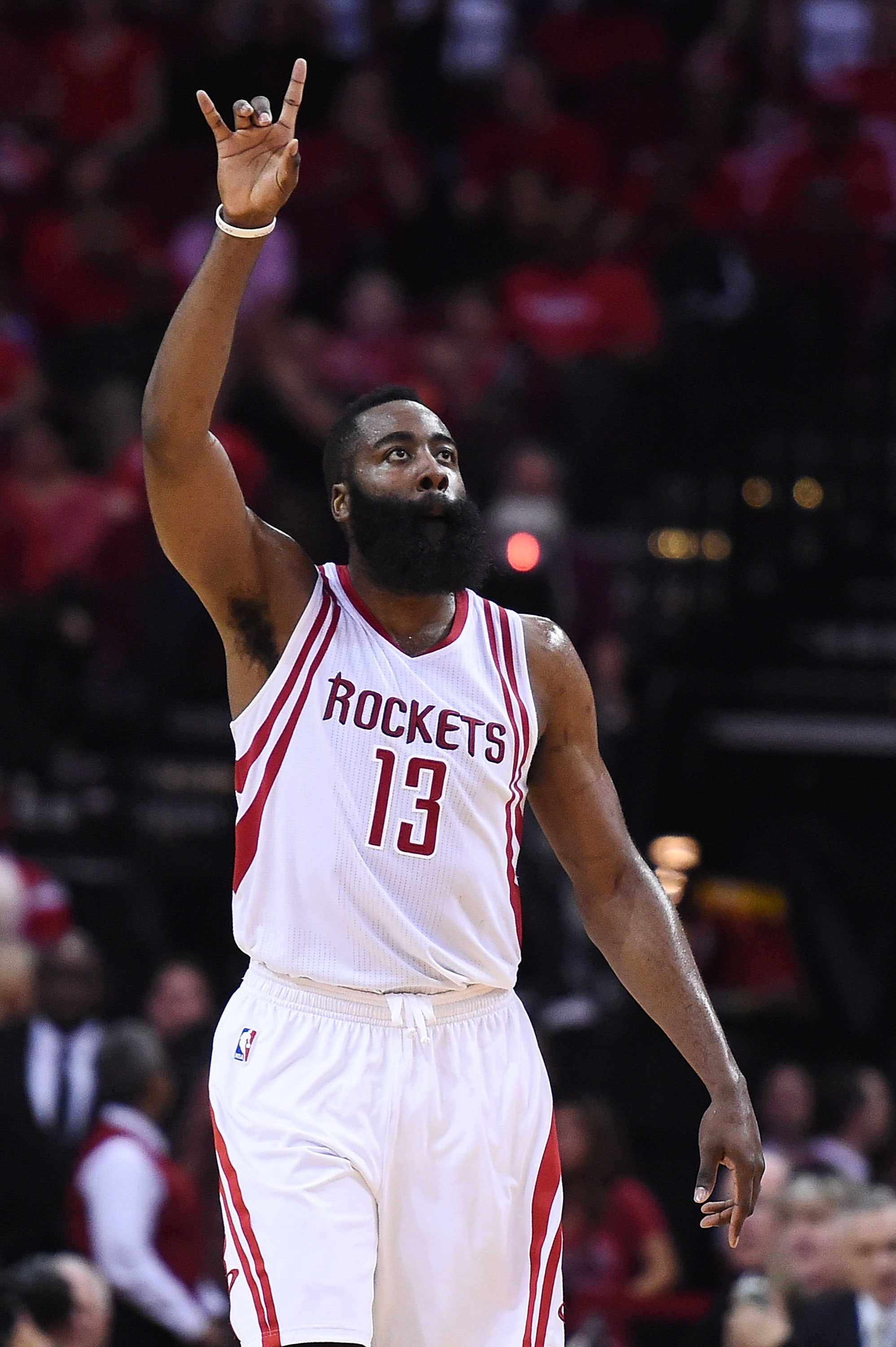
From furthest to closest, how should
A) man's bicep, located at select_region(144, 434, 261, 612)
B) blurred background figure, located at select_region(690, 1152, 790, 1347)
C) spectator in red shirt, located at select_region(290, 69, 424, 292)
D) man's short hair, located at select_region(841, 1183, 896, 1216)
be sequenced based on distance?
spectator in red shirt, located at select_region(290, 69, 424, 292) < man's short hair, located at select_region(841, 1183, 896, 1216) < blurred background figure, located at select_region(690, 1152, 790, 1347) < man's bicep, located at select_region(144, 434, 261, 612)

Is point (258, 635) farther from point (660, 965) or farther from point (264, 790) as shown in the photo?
point (660, 965)

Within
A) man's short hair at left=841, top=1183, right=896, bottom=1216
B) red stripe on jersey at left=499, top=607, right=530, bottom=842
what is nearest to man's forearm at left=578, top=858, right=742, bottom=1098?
red stripe on jersey at left=499, top=607, right=530, bottom=842

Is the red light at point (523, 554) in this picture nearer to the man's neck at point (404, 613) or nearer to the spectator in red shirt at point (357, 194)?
the spectator in red shirt at point (357, 194)

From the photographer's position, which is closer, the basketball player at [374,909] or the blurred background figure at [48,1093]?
the basketball player at [374,909]

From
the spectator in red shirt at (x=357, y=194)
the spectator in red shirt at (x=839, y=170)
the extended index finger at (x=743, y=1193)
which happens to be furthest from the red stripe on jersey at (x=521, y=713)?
the spectator in red shirt at (x=357, y=194)

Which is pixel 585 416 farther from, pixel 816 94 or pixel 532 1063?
pixel 532 1063

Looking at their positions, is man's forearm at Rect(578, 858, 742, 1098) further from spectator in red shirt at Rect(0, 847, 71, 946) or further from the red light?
the red light

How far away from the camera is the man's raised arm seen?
163 inches

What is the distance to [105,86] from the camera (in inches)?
520

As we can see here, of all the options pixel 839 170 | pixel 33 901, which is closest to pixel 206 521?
pixel 33 901

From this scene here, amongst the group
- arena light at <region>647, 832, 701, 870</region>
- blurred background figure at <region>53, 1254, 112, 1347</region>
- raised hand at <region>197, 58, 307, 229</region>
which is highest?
raised hand at <region>197, 58, 307, 229</region>

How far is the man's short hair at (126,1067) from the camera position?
753 centimetres

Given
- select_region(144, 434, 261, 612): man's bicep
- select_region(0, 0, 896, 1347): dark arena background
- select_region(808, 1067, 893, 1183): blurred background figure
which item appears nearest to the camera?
select_region(144, 434, 261, 612): man's bicep

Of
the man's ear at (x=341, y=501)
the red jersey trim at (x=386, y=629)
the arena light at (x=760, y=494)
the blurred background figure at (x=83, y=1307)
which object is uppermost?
the arena light at (x=760, y=494)
